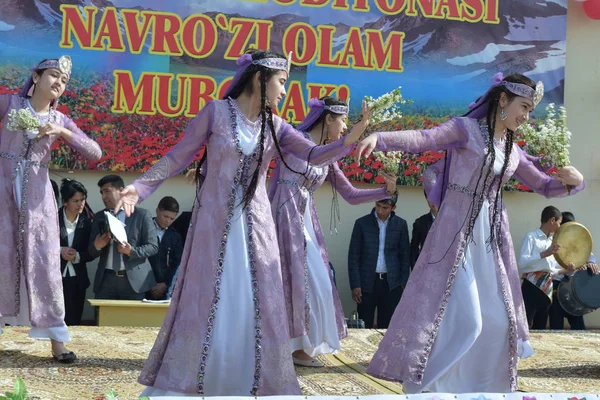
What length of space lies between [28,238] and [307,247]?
1.66m

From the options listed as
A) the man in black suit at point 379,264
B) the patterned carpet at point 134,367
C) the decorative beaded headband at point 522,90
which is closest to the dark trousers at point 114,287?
the patterned carpet at point 134,367

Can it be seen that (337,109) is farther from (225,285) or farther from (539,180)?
(225,285)

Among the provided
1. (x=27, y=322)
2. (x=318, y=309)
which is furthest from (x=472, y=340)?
(x=27, y=322)

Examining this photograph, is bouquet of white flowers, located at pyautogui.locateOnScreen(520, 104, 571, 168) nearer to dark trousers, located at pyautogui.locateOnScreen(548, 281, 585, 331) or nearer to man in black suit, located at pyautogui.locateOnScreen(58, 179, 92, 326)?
man in black suit, located at pyautogui.locateOnScreen(58, 179, 92, 326)

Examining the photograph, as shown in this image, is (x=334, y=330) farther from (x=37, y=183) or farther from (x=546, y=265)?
(x=546, y=265)

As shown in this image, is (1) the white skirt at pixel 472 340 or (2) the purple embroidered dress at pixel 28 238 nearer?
(1) the white skirt at pixel 472 340

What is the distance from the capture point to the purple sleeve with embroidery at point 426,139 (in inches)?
165

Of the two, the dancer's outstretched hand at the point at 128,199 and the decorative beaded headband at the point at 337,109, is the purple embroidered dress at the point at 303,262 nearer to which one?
the decorative beaded headband at the point at 337,109

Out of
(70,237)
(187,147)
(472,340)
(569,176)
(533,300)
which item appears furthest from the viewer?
(533,300)

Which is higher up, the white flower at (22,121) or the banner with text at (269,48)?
the banner with text at (269,48)

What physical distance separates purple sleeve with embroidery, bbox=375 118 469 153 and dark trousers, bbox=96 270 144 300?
366cm

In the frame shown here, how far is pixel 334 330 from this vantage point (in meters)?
5.68

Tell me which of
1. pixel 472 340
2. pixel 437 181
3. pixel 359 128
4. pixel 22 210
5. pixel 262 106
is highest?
pixel 262 106

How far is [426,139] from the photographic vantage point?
4.42 metres
